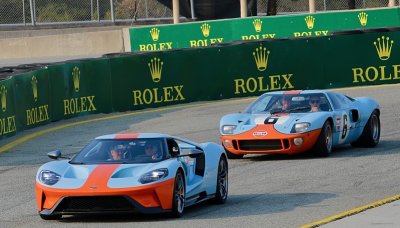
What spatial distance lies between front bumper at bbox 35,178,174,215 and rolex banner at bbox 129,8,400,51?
77.4ft

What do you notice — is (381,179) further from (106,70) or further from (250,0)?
(250,0)

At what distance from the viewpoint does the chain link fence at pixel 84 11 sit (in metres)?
41.0

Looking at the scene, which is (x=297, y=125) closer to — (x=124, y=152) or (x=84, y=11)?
(x=124, y=152)

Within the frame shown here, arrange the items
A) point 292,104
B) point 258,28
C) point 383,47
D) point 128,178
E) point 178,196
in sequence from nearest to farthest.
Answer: point 128,178, point 178,196, point 292,104, point 383,47, point 258,28

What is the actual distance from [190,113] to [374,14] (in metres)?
12.4

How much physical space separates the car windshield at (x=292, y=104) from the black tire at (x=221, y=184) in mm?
4722

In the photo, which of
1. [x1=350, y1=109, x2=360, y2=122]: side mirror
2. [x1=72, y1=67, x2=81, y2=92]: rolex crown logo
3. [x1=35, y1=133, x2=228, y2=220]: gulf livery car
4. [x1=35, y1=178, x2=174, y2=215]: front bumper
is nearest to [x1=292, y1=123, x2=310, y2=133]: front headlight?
[x1=350, y1=109, x2=360, y2=122]: side mirror

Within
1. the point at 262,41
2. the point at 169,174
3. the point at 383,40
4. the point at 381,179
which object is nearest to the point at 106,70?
the point at 262,41

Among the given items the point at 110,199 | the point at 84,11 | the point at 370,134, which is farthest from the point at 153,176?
the point at 84,11

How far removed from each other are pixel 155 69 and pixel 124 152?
1530 centimetres

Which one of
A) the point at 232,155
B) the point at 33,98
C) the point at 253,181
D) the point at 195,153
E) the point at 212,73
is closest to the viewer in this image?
the point at 195,153

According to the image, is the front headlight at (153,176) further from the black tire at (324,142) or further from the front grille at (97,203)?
the black tire at (324,142)

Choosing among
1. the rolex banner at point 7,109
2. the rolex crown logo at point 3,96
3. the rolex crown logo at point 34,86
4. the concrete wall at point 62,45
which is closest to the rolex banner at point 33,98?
the rolex crown logo at point 34,86

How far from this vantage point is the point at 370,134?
1933 centimetres
